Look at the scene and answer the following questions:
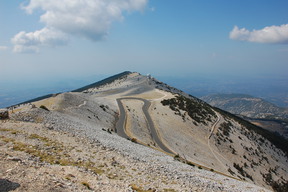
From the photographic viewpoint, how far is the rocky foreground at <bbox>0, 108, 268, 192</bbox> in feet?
38.1

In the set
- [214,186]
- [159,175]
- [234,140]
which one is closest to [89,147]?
[159,175]

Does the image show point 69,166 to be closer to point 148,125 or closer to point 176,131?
point 148,125

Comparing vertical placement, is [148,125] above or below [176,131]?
above

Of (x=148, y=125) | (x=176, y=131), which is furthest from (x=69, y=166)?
(x=176, y=131)

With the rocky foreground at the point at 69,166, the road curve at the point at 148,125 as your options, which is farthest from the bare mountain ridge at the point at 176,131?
the rocky foreground at the point at 69,166

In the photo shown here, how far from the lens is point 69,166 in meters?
14.9

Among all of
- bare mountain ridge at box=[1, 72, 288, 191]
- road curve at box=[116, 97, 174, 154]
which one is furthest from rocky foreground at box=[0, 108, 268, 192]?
road curve at box=[116, 97, 174, 154]

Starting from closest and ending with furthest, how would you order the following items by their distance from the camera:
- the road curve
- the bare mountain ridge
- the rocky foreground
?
1. the rocky foreground
2. the bare mountain ridge
3. the road curve

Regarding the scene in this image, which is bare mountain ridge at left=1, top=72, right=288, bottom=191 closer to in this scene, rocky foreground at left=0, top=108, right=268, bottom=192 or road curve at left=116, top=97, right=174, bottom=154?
road curve at left=116, top=97, right=174, bottom=154

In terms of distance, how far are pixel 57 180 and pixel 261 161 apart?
196ft

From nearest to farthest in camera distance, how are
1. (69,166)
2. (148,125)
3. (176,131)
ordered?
1. (69,166)
2. (148,125)
3. (176,131)

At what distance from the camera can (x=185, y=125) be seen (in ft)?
186

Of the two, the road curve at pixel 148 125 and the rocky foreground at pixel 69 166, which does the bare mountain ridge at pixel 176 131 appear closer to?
the road curve at pixel 148 125

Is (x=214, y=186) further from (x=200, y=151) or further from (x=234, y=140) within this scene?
(x=234, y=140)
